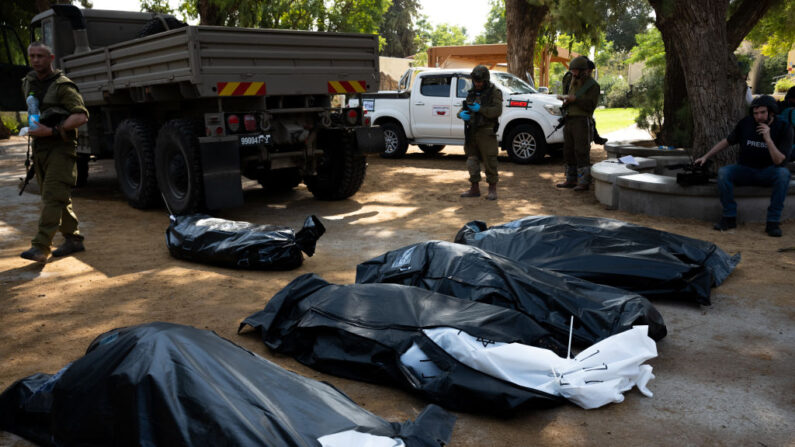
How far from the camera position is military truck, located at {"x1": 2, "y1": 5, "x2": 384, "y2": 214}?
22.6 feet

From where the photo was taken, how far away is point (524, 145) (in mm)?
12461

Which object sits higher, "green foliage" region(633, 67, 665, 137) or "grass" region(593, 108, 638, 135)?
"green foliage" region(633, 67, 665, 137)

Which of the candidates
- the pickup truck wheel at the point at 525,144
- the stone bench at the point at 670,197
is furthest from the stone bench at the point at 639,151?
the pickup truck wheel at the point at 525,144

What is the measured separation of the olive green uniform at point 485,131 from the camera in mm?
8586

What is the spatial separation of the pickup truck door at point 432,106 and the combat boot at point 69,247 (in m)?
8.47

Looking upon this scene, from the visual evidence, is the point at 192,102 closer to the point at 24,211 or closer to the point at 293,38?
the point at 293,38

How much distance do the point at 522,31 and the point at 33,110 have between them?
12.3 meters

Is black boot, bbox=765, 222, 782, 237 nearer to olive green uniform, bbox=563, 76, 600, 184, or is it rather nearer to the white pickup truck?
olive green uniform, bbox=563, 76, 600, 184

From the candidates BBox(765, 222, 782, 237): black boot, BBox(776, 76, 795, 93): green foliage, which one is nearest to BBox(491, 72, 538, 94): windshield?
BBox(765, 222, 782, 237): black boot

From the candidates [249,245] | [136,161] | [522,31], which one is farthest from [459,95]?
[249,245]

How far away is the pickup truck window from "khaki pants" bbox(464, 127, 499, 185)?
14.7 ft

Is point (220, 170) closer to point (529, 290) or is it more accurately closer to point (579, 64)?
point (529, 290)

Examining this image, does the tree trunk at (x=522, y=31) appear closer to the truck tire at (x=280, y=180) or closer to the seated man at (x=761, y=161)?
the truck tire at (x=280, y=180)

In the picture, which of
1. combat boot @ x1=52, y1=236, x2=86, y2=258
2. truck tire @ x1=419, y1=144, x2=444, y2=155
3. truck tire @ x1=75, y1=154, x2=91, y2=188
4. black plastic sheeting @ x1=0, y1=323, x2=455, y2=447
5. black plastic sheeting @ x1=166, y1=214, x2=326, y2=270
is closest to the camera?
black plastic sheeting @ x1=0, y1=323, x2=455, y2=447
